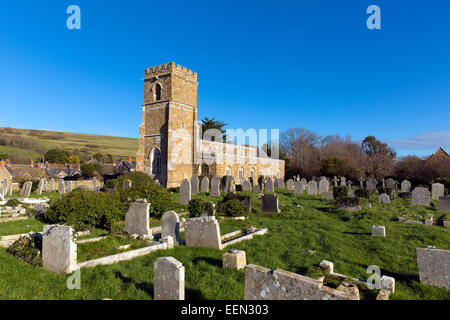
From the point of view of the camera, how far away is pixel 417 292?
193 inches

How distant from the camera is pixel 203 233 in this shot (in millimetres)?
7195

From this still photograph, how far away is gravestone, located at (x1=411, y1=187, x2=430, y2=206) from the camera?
15516mm

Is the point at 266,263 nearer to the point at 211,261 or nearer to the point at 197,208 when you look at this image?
the point at 211,261

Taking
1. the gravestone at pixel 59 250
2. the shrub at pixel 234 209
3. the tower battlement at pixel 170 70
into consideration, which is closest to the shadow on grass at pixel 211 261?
the gravestone at pixel 59 250

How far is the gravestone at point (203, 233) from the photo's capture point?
23.2 feet

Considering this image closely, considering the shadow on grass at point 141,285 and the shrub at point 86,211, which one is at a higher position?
the shrub at point 86,211

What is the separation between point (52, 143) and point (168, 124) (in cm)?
7259

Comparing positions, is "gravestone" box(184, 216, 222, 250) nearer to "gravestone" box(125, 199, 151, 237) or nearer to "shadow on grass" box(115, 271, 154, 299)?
"gravestone" box(125, 199, 151, 237)

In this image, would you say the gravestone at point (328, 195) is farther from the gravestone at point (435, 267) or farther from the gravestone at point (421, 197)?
the gravestone at point (435, 267)

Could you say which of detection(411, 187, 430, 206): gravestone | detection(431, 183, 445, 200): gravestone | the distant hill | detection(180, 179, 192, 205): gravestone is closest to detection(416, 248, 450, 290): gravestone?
detection(180, 179, 192, 205): gravestone

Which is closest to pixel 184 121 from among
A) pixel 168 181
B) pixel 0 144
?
pixel 168 181

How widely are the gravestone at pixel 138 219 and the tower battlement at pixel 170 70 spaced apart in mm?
20522
